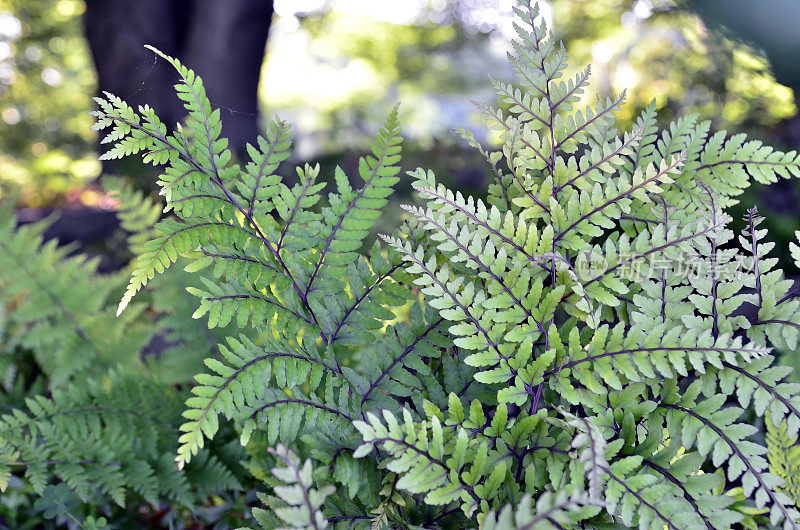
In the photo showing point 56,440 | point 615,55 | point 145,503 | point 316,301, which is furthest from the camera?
point 615,55

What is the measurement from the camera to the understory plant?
737 mm

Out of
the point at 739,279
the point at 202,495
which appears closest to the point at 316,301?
the point at 739,279

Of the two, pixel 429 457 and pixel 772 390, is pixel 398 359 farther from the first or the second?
pixel 772 390

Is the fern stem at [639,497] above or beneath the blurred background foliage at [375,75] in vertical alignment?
above

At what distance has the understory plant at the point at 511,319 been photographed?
0.74 metres

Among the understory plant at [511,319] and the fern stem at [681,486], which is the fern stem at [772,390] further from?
the fern stem at [681,486]

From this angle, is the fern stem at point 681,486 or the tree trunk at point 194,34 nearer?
the fern stem at point 681,486

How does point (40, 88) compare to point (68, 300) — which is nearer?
point (68, 300)

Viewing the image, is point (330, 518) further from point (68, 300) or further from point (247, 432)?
point (68, 300)

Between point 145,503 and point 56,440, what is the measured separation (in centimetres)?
33

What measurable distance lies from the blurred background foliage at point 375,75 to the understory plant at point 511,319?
1.31ft

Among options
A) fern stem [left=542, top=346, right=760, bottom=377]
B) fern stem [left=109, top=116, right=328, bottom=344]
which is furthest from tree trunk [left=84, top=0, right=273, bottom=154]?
fern stem [left=542, top=346, right=760, bottom=377]

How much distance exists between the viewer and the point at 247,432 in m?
0.80

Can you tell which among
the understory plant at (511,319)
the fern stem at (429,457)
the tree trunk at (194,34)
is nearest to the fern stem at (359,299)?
the understory plant at (511,319)
